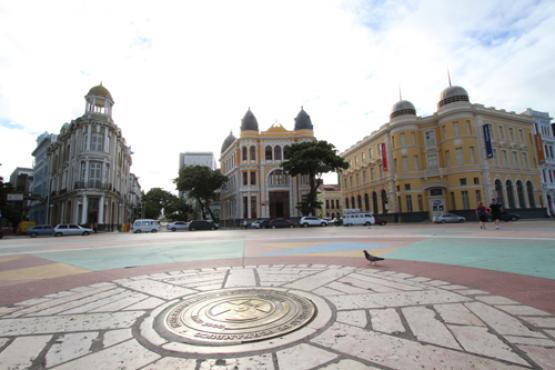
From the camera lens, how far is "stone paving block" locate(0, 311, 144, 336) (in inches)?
115

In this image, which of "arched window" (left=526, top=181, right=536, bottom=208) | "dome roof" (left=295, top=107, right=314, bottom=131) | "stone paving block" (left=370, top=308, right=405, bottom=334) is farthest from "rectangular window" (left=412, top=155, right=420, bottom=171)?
"stone paving block" (left=370, top=308, right=405, bottom=334)

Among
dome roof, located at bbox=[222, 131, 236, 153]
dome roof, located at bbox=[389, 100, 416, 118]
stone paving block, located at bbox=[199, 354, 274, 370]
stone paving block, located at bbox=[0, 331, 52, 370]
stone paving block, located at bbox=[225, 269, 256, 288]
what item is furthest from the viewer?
dome roof, located at bbox=[222, 131, 236, 153]

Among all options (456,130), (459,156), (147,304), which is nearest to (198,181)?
(459,156)

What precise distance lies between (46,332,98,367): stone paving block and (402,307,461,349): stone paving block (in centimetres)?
292

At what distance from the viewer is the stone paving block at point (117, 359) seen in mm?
2187

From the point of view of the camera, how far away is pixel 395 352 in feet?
7.52

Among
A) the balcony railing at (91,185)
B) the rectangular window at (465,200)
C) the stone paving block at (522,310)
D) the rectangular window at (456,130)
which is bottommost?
the stone paving block at (522,310)

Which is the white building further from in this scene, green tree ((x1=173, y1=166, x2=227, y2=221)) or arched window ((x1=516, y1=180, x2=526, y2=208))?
green tree ((x1=173, y1=166, x2=227, y2=221))

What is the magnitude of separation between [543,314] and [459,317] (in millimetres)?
922

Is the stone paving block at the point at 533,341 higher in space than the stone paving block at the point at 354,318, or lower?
lower

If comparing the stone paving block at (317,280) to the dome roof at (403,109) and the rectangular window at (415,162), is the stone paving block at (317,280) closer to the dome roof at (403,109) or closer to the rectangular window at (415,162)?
the rectangular window at (415,162)

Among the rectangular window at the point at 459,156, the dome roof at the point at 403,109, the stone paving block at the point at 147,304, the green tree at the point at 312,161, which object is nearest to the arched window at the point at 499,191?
the rectangular window at the point at 459,156

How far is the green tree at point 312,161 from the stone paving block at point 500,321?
121 feet

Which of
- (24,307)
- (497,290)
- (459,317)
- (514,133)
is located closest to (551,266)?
(497,290)
